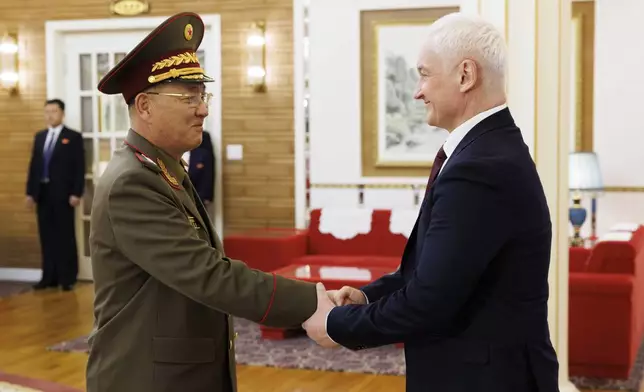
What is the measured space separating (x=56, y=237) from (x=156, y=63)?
5890 millimetres

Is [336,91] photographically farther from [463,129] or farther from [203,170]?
[463,129]

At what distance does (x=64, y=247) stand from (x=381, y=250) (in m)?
2.82

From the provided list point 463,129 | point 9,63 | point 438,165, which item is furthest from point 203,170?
point 463,129

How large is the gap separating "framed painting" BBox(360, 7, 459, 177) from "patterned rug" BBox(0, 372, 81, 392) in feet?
A: 11.8

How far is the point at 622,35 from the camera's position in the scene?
690 cm

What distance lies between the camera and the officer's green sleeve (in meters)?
1.86

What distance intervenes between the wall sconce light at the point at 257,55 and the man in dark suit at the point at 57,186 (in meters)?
1.64

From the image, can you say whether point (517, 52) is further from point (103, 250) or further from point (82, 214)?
point (82, 214)

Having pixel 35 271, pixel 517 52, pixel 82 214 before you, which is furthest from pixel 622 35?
pixel 35 271

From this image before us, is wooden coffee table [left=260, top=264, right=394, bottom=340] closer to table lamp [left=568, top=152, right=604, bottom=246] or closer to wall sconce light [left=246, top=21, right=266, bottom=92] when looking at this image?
table lamp [left=568, top=152, right=604, bottom=246]

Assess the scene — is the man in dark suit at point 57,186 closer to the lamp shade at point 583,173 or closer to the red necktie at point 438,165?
the lamp shade at point 583,173

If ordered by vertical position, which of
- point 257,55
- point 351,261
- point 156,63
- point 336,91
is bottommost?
point 351,261

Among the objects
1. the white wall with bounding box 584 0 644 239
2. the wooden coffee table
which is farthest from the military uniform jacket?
the white wall with bounding box 584 0 644 239

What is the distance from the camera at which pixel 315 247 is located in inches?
278
